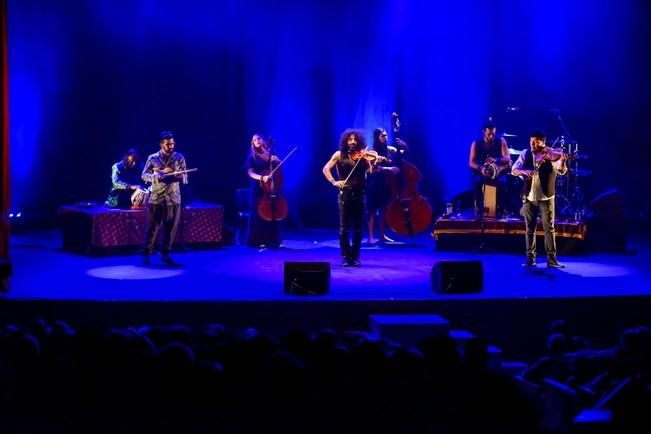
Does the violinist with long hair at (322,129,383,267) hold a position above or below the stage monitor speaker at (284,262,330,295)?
above

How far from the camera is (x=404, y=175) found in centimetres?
1217

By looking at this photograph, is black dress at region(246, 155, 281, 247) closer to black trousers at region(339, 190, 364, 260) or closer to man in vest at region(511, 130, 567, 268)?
black trousers at region(339, 190, 364, 260)

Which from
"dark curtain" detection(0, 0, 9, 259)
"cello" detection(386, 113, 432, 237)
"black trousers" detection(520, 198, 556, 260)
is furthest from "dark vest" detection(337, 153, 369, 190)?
"dark curtain" detection(0, 0, 9, 259)

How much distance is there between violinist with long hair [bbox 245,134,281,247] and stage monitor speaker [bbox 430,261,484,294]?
14.1 ft

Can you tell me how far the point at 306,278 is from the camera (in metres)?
8.25

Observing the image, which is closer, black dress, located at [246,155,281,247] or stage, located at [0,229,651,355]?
stage, located at [0,229,651,355]

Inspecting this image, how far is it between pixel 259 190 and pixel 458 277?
4.60 metres

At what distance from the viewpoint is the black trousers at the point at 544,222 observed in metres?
10.3

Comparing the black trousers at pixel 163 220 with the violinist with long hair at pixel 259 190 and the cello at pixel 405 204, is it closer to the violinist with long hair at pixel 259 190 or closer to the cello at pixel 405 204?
the violinist with long hair at pixel 259 190

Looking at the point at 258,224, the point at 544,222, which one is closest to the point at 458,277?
the point at 544,222

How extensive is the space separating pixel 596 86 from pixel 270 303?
9588mm

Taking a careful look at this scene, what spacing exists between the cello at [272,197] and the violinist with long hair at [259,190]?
0.03m

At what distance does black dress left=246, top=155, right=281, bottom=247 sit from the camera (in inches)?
479

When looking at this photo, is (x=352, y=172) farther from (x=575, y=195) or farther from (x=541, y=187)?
(x=575, y=195)
